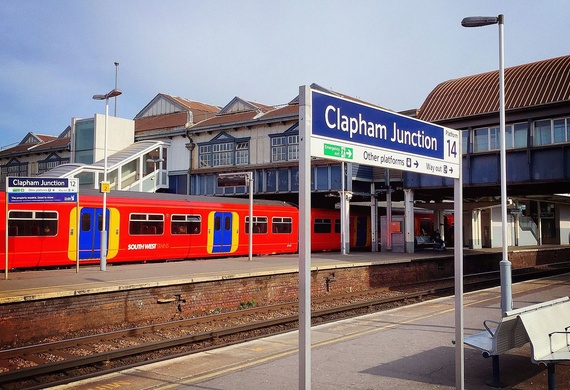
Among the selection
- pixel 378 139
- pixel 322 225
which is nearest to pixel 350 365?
pixel 378 139

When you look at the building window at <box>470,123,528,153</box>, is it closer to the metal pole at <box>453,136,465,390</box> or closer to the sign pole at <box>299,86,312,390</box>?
the metal pole at <box>453,136,465,390</box>

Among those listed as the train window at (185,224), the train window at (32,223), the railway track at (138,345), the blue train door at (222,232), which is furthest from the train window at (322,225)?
the train window at (32,223)

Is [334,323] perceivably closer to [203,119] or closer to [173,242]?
[173,242]

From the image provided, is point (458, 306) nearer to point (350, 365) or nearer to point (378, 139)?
point (378, 139)

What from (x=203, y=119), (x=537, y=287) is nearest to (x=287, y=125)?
(x=203, y=119)

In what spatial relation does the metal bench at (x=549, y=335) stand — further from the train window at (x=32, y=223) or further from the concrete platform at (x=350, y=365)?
the train window at (x=32, y=223)

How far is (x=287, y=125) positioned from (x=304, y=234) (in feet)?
82.4

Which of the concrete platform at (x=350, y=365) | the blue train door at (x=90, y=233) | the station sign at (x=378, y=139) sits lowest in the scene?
the concrete platform at (x=350, y=365)

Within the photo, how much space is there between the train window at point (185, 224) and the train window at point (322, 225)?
8180 millimetres

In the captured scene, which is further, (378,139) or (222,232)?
(222,232)

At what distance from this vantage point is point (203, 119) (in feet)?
119

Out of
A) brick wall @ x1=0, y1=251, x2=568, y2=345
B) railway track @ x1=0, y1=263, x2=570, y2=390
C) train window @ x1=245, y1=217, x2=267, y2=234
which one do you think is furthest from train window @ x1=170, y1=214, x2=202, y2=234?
railway track @ x1=0, y1=263, x2=570, y2=390

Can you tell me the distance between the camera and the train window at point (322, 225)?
28164 millimetres

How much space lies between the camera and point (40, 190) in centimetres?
1537
